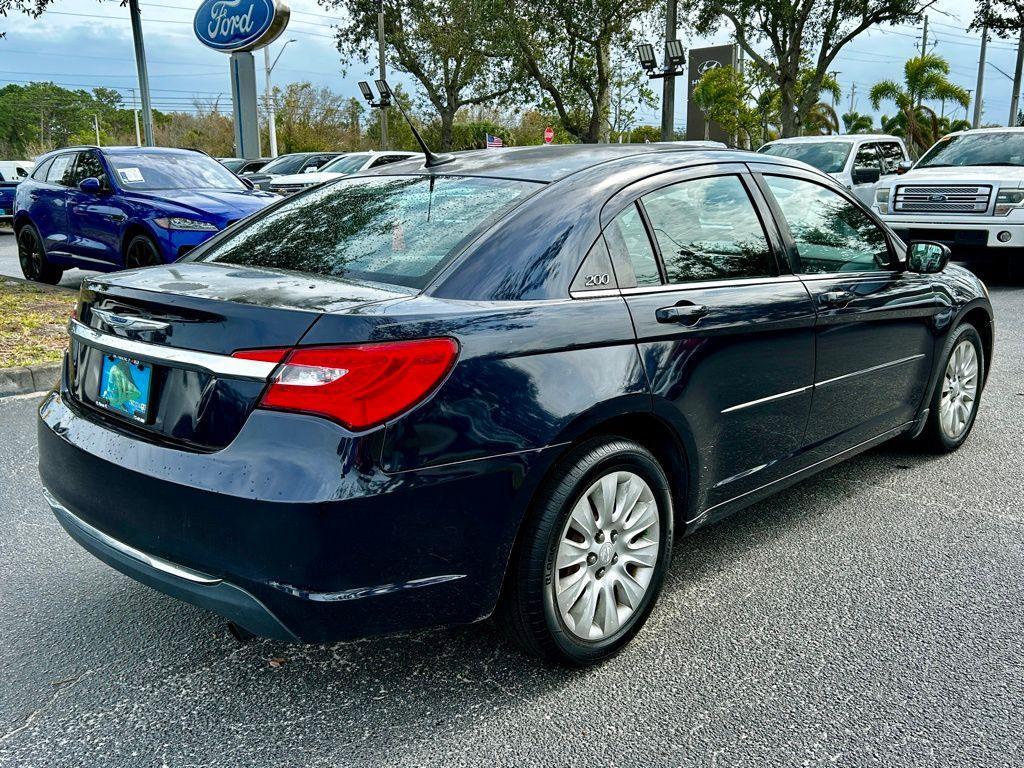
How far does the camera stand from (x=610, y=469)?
2.74m

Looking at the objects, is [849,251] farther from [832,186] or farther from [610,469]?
[610,469]

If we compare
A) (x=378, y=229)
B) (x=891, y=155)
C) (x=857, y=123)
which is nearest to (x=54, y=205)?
(x=378, y=229)

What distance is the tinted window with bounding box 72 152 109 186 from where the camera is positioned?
32.9 ft


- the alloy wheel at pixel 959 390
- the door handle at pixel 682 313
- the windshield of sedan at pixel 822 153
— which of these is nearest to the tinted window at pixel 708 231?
the door handle at pixel 682 313

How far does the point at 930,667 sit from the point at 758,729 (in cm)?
69

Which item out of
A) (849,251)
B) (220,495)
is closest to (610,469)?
(220,495)

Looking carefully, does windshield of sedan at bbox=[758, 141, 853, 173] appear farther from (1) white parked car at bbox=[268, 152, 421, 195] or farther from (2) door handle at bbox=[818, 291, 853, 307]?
(2) door handle at bbox=[818, 291, 853, 307]

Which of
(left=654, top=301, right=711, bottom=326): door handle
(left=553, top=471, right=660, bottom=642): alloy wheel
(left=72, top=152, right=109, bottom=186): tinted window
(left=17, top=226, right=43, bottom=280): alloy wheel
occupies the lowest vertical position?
(left=553, top=471, right=660, bottom=642): alloy wheel

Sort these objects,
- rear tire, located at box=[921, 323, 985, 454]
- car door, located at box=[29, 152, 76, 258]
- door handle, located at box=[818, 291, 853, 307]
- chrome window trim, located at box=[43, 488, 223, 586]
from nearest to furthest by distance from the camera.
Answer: chrome window trim, located at box=[43, 488, 223, 586] → door handle, located at box=[818, 291, 853, 307] → rear tire, located at box=[921, 323, 985, 454] → car door, located at box=[29, 152, 76, 258]

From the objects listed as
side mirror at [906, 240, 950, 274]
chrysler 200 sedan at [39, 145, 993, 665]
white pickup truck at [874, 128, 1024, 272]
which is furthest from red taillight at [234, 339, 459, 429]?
white pickup truck at [874, 128, 1024, 272]

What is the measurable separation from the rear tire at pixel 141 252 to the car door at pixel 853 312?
7.26 meters

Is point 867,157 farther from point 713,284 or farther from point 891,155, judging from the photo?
point 713,284

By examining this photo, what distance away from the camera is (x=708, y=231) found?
3291mm

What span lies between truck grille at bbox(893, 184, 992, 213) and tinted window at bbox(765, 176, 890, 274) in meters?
8.21
